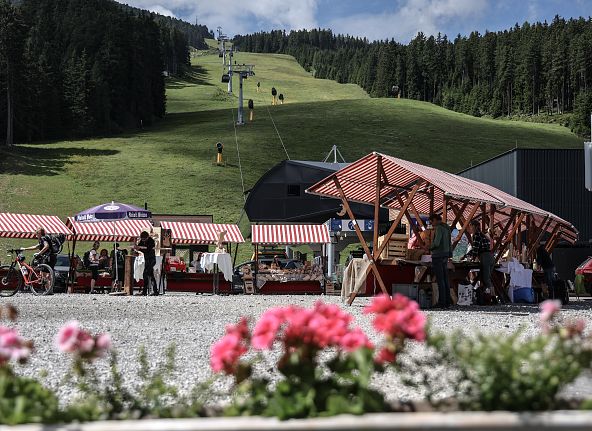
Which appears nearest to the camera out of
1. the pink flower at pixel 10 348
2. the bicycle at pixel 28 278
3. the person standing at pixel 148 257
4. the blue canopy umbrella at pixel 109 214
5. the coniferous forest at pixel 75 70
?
the pink flower at pixel 10 348

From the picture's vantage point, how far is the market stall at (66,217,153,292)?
24266 millimetres

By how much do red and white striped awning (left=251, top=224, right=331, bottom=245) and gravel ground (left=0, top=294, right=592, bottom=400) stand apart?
8370mm

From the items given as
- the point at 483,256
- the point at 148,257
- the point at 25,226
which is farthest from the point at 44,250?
the point at 483,256

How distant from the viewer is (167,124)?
96.1m

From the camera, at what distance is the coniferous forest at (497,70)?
433 feet

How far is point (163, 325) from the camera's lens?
11.9 meters

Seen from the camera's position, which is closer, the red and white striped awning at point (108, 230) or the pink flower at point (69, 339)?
the pink flower at point (69, 339)

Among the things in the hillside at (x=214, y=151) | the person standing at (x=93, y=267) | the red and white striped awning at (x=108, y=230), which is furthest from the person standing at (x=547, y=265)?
the hillside at (x=214, y=151)

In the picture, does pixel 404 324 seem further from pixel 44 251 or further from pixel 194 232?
pixel 194 232

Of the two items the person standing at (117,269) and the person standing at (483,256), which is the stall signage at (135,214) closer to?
the person standing at (117,269)

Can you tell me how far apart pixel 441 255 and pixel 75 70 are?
76.4 metres

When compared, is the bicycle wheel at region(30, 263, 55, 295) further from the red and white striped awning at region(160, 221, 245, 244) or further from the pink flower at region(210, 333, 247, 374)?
the pink flower at region(210, 333, 247, 374)

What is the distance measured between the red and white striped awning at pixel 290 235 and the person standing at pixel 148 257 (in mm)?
4930

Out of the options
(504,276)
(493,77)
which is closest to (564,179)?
(504,276)
